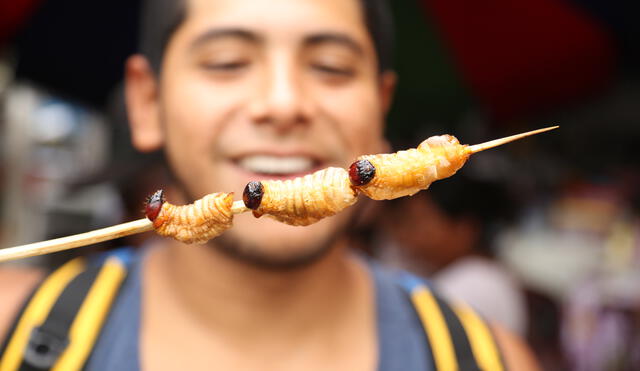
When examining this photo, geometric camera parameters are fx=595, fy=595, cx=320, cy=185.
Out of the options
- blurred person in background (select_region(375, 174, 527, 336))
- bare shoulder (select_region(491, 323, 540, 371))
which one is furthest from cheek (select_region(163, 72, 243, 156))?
blurred person in background (select_region(375, 174, 527, 336))

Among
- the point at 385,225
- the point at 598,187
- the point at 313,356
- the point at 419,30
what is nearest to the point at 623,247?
the point at 598,187

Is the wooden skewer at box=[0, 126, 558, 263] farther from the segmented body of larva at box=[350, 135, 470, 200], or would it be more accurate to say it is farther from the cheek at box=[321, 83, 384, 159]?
the cheek at box=[321, 83, 384, 159]

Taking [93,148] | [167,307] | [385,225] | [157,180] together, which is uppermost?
[93,148]

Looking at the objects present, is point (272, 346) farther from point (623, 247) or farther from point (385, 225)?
point (623, 247)

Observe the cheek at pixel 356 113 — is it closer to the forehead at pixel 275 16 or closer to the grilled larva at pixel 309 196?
the forehead at pixel 275 16

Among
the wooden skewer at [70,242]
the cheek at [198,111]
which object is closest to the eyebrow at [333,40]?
the cheek at [198,111]
